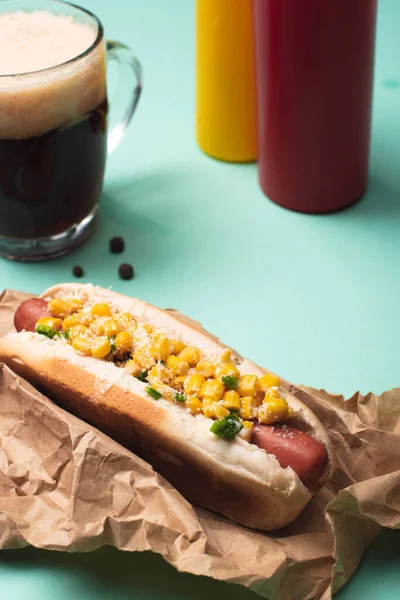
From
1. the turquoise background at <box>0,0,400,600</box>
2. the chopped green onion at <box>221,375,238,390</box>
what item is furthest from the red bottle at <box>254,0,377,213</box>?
the chopped green onion at <box>221,375,238,390</box>

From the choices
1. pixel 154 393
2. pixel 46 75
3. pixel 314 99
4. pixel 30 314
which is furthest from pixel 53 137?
pixel 154 393

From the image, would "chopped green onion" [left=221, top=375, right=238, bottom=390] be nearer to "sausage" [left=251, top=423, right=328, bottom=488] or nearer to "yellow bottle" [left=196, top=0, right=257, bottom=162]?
"sausage" [left=251, top=423, right=328, bottom=488]

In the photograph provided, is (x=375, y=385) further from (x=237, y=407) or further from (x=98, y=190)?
(x=98, y=190)

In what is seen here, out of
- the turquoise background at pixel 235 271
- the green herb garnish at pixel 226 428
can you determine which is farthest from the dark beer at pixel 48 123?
the green herb garnish at pixel 226 428

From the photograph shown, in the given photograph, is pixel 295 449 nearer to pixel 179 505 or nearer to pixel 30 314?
pixel 179 505

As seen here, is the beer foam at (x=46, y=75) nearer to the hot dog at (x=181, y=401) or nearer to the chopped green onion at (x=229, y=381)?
the hot dog at (x=181, y=401)

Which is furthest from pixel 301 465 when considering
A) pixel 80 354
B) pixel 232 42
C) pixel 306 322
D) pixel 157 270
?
pixel 232 42
